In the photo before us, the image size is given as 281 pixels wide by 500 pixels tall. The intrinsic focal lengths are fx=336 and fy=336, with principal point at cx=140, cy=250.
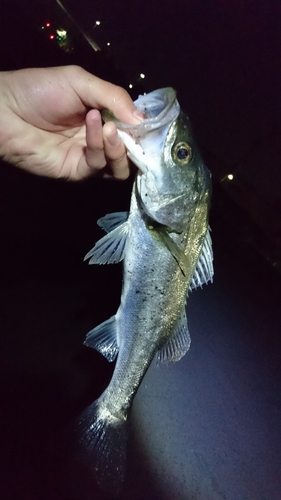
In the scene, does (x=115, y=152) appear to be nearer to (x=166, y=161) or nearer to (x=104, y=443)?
(x=166, y=161)

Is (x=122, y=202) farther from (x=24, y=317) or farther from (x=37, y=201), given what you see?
(x=24, y=317)

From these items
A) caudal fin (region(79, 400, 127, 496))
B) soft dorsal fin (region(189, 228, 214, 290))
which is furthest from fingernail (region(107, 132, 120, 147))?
caudal fin (region(79, 400, 127, 496))

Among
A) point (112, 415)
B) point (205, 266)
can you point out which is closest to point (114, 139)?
point (205, 266)

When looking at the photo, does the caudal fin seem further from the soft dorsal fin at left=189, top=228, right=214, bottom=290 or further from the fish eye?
the fish eye

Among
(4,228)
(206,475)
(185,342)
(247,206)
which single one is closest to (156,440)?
(206,475)

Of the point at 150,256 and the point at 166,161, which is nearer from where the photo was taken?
the point at 166,161

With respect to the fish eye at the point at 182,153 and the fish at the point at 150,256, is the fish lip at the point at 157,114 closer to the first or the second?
the fish at the point at 150,256

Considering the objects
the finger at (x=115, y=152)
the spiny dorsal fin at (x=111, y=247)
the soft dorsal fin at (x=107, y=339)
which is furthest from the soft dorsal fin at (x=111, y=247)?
the soft dorsal fin at (x=107, y=339)
